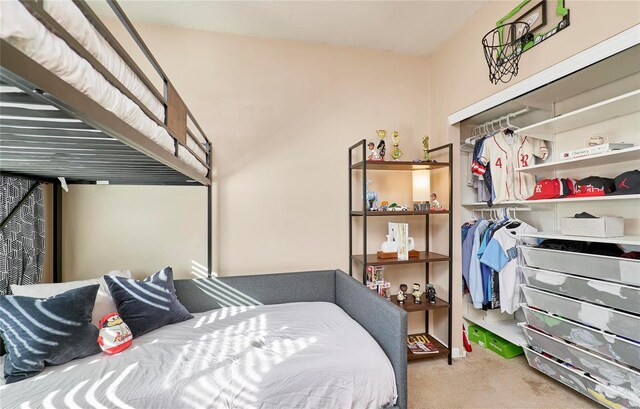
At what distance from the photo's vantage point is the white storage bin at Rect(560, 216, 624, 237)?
1628mm

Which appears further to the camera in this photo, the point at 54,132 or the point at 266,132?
the point at 266,132

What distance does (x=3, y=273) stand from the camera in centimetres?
164

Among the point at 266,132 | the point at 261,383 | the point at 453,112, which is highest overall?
the point at 453,112

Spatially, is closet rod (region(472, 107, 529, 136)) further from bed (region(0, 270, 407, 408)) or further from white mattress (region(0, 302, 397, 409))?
white mattress (region(0, 302, 397, 409))

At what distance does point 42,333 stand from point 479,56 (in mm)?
3239

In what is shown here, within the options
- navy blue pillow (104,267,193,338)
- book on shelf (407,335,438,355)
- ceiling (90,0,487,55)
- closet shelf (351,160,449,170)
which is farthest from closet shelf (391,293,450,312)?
ceiling (90,0,487,55)

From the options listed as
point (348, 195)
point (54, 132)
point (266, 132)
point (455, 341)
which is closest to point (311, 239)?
point (348, 195)

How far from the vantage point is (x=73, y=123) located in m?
0.77

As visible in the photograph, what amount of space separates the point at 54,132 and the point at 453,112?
262 centimetres

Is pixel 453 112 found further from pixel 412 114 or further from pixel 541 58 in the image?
pixel 541 58

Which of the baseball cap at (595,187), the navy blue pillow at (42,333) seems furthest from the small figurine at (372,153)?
the navy blue pillow at (42,333)

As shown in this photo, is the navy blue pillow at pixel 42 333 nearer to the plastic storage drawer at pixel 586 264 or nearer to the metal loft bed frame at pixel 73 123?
the metal loft bed frame at pixel 73 123

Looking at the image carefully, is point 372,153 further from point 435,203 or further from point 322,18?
point 322,18

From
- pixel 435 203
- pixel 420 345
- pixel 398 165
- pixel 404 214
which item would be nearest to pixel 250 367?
pixel 404 214
